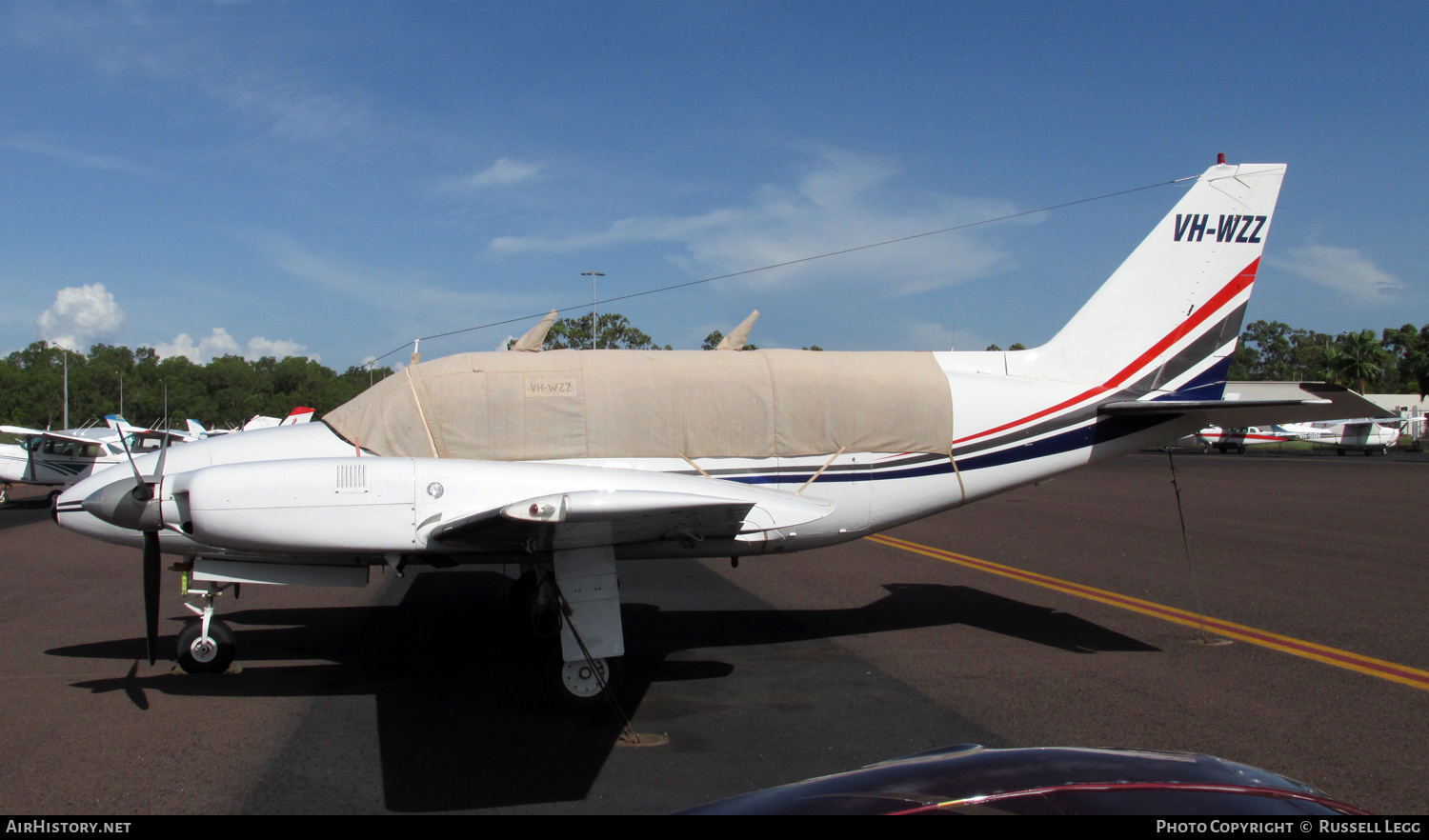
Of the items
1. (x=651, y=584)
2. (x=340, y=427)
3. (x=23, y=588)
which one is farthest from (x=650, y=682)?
(x=23, y=588)

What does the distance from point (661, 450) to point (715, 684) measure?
1.97 metres

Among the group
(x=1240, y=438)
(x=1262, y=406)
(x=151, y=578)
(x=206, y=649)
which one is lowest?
(x=206, y=649)

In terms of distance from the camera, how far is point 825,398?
771 centimetres

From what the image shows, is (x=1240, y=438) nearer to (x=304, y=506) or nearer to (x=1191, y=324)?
(x=1191, y=324)

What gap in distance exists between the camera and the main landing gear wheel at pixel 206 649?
6.73m

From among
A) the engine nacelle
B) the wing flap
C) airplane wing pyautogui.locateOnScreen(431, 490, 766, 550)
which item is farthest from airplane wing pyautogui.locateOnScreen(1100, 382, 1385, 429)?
the engine nacelle

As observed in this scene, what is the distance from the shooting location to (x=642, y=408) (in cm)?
730

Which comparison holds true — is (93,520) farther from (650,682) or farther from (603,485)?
(650,682)

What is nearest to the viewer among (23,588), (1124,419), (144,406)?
(1124,419)

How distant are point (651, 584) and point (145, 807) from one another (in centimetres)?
703

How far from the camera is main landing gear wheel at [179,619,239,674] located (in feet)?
22.1

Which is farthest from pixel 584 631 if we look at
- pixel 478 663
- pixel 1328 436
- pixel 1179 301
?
pixel 1328 436

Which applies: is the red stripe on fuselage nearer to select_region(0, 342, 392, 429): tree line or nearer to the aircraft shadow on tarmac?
the aircraft shadow on tarmac

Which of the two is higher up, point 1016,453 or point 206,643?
point 1016,453
